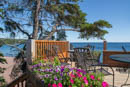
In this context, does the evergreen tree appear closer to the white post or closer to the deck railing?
the white post

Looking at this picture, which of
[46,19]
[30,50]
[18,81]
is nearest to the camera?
[18,81]

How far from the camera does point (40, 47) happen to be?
6281 millimetres

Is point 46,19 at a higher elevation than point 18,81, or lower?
higher

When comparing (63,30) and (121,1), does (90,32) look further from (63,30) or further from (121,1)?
(121,1)

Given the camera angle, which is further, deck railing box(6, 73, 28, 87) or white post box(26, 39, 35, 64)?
white post box(26, 39, 35, 64)

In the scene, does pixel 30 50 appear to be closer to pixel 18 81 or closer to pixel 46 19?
pixel 18 81

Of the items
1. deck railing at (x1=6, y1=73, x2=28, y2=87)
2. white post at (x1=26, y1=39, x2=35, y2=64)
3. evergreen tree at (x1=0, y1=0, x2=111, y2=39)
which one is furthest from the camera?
evergreen tree at (x1=0, y1=0, x2=111, y2=39)

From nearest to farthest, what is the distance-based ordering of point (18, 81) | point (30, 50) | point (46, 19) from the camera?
point (18, 81)
point (30, 50)
point (46, 19)

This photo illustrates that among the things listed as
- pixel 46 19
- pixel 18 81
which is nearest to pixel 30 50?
pixel 18 81

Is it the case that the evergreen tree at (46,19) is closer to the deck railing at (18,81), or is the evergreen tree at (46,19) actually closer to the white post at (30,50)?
the white post at (30,50)

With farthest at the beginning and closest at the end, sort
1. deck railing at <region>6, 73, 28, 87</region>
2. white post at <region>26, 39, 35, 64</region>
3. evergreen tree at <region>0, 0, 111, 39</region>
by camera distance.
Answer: evergreen tree at <region>0, 0, 111, 39</region> → white post at <region>26, 39, 35, 64</region> → deck railing at <region>6, 73, 28, 87</region>

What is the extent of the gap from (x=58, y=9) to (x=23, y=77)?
30.7 feet

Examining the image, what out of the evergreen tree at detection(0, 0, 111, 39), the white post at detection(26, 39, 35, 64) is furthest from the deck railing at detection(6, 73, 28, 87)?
the evergreen tree at detection(0, 0, 111, 39)

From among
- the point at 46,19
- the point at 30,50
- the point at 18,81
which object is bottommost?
the point at 18,81
